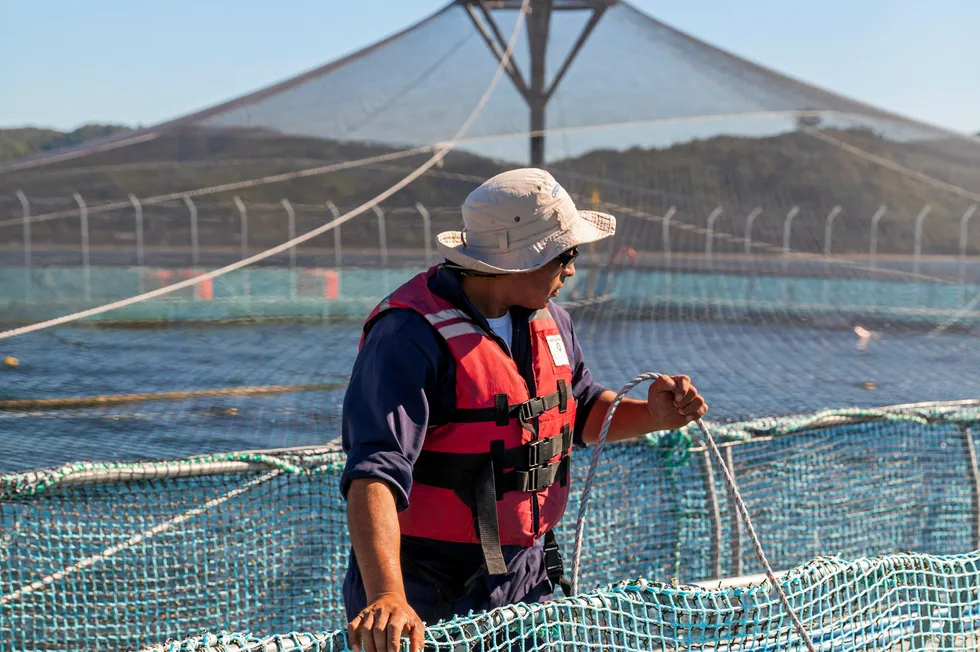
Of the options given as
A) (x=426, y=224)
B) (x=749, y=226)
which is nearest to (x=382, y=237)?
(x=426, y=224)

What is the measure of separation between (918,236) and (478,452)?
20.5 meters

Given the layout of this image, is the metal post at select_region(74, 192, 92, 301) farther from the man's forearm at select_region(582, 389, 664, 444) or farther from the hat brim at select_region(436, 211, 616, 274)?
the hat brim at select_region(436, 211, 616, 274)

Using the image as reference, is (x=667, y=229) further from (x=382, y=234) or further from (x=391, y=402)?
(x=391, y=402)

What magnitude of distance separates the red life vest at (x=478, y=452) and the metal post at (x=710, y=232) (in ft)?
58.1

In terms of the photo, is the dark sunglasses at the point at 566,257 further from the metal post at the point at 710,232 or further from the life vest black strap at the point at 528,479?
the metal post at the point at 710,232

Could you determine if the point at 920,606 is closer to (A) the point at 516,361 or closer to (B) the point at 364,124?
(A) the point at 516,361

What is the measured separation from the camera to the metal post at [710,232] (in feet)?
64.6

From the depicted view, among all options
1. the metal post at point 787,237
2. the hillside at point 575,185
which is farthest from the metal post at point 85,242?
the metal post at point 787,237

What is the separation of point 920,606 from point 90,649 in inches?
A: 90.0

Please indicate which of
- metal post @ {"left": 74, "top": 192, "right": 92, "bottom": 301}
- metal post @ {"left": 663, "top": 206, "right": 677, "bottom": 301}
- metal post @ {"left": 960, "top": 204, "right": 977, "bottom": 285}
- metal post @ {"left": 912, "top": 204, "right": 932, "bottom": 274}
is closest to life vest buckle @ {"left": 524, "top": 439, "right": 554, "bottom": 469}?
metal post @ {"left": 663, "top": 206, "right": 677, "bottom": 301}

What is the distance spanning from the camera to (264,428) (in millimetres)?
7863

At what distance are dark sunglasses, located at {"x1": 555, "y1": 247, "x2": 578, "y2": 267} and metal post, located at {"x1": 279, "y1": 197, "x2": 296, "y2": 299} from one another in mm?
14751

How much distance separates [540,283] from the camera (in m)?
2.13

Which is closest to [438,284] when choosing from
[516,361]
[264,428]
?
[516,361]
